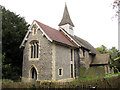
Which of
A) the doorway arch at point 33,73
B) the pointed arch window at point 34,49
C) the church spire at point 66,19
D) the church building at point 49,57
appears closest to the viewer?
the church building at point 49,57

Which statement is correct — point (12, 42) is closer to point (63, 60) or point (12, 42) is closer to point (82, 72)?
point (63, 60)

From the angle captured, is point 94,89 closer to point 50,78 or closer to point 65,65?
point 50,78

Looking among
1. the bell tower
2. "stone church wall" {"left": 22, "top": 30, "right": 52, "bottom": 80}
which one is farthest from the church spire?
"stone church wall" {"left": 22, "top": 30, "right": 52, "bottom": 80}

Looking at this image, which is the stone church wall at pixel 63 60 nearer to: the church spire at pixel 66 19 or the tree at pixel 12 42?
the tree at pixel 12 42

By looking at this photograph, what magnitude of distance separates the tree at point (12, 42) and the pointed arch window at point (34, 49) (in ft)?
10.7

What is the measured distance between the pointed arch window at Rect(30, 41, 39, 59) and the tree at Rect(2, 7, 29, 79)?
3.27 meters

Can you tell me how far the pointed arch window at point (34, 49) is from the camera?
17.2 meters

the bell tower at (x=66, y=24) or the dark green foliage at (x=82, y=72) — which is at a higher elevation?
the bell tower at (x=66, y=24)

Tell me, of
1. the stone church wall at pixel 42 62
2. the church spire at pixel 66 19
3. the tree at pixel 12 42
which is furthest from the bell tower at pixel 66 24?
the stone church wall at pixel 42 62

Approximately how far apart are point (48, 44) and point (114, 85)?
10.7 m

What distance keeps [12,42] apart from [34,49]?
414cm

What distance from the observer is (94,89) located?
6750 millimetres

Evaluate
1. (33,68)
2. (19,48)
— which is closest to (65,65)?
(33,68)

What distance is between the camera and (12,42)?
1888cm
